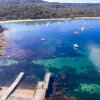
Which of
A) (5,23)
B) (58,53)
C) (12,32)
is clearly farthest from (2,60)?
(5,23)

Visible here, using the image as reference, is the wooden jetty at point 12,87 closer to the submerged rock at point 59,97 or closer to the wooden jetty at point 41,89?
the wooden jetty at point 41,89

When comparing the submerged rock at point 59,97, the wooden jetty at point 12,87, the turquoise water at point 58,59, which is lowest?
the turquoise water at point 58,59

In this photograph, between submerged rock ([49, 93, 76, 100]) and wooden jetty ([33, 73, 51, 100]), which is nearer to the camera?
wooden jetty ([33, 73, 51, 100])

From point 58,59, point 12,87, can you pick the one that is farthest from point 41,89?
point 58,59

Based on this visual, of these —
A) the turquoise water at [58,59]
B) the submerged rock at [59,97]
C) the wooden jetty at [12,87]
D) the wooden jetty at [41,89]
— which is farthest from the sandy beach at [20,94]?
the submerged rock at [59,97]

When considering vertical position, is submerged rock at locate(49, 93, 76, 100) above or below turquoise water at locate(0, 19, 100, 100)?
above

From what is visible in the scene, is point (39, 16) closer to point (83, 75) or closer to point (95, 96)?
point (83, 75)

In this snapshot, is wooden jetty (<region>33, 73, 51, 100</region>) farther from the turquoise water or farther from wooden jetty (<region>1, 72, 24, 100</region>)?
wooden jetty (<region>1, 72, 24, 100</region>)

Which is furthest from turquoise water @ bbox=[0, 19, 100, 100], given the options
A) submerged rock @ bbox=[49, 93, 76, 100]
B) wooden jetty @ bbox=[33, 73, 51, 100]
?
wooden jetty @ bbox=[33, 73, 51, 100]

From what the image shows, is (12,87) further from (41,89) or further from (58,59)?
(58,59)
